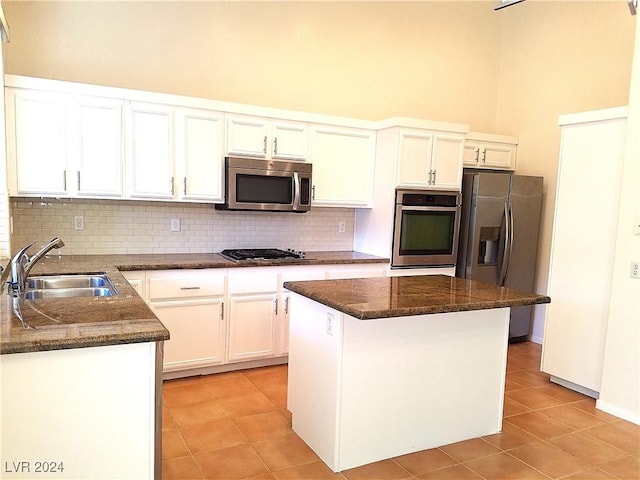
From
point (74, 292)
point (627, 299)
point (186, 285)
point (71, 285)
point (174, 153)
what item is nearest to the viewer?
point (74, 292)

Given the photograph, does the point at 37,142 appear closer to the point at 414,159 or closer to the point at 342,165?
the point at 342,165

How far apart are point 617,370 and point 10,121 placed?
176 inches

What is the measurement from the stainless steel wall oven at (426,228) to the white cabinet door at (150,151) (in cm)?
199

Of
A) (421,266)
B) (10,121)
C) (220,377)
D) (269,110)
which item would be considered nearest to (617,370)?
(421,266)

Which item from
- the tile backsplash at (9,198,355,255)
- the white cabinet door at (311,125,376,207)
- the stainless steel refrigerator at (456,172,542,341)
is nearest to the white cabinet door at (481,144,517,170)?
the stainless steel refrigerator at (456,172,542,341)

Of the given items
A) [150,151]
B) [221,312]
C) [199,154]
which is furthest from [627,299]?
[150,151]

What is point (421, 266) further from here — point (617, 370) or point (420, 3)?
point (420, 3)

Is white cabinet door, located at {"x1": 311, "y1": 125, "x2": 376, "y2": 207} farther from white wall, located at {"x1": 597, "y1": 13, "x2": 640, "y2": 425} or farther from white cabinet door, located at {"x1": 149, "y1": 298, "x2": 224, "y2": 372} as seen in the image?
white wall, located at {"x1": 597, "y1": 13, "x2": 640, "y2": 425}

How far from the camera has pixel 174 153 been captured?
370 centimetres

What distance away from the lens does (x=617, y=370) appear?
3270 mm

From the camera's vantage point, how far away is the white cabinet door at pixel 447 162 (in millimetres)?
4379

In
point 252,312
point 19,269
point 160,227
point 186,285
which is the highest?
point 160,227

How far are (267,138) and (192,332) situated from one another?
1.69 meters

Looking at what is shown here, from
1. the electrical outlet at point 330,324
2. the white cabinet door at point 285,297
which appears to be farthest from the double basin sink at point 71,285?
the white cabinet door at point 285,297
